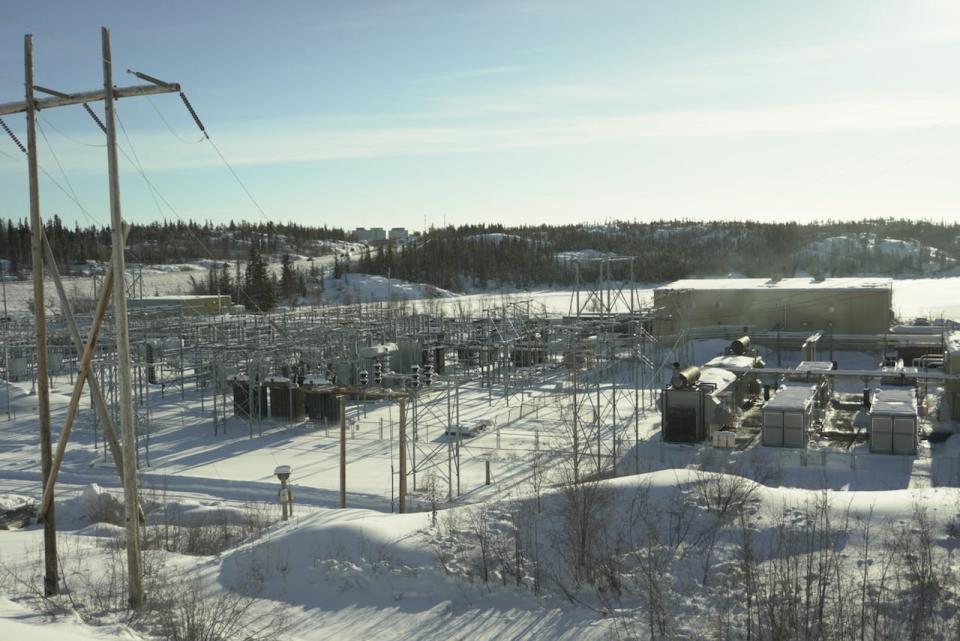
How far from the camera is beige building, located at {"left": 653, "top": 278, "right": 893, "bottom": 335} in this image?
39.5m

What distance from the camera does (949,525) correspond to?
12141mm

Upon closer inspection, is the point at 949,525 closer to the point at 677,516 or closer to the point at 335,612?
the point at 677,516

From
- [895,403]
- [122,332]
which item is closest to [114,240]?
[122,332]

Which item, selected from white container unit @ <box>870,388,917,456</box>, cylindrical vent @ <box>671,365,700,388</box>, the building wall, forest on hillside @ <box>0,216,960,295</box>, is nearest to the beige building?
the building wall

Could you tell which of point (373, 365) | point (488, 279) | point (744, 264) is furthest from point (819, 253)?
point (373, 365)

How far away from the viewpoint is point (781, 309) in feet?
133

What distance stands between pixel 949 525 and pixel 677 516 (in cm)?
399

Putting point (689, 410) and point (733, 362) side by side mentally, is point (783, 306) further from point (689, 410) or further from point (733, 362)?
point (689, 410)

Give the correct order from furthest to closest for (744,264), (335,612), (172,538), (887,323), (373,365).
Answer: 1. (744,264)
2. (887,323)
3. (373,365)
4. (172,538)
5. (335,612)

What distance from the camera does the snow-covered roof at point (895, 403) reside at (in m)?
22.2

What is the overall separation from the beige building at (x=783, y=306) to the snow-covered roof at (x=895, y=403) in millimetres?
14055

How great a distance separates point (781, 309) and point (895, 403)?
17.9 meters

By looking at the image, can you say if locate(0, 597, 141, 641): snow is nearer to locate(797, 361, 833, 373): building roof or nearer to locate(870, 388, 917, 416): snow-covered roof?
locate(870, 388, 917, 416): snow-covered roof

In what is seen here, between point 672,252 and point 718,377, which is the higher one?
point 672,252
